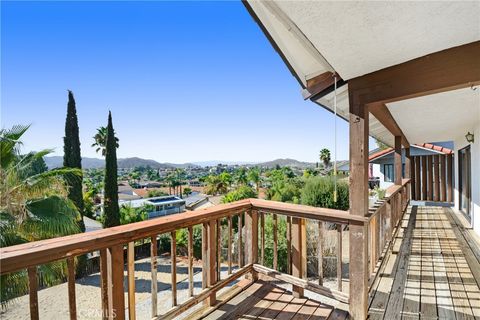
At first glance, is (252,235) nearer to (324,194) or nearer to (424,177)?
(424,177)

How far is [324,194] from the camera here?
14188 millimetres

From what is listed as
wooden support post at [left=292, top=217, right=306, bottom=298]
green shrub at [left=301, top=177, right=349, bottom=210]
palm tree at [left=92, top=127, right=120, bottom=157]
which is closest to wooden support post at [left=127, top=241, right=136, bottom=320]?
wooden support post at [left=292, top=217, right=306, bottom=298]

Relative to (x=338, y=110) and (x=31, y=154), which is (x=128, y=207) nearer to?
(x=31, y=154)

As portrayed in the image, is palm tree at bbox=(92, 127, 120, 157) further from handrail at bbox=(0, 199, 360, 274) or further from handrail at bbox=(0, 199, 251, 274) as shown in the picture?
handrail at bbox=(0, 199, 251, 274)

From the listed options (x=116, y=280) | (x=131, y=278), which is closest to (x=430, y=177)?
(x=131, y=278)

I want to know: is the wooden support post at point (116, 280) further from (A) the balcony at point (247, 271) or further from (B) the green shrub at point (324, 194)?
(B) the green shrub at point (324, 194)

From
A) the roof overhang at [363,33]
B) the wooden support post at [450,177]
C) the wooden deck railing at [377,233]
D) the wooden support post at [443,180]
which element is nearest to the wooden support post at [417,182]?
the wooden support post at [443,180]

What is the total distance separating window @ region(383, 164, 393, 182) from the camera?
14344 mm

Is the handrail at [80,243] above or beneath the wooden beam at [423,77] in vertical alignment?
beneath

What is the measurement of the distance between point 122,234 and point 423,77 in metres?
2.34

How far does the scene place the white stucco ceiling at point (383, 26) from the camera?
1.33 m

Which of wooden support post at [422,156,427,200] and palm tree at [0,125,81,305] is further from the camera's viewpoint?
wooden support post at [422,156,427,200]

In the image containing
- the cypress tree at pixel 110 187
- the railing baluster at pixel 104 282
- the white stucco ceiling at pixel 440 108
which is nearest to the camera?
the railing baluster at pixel 104 282

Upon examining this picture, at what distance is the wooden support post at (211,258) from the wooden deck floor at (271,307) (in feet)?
0.43
